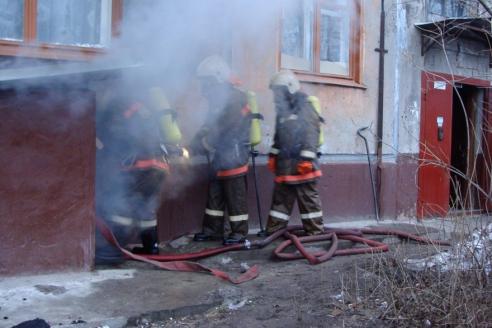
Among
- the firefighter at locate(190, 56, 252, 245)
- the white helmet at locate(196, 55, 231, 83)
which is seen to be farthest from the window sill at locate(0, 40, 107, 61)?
the firefighter at locate(190, 56, 252, 245)

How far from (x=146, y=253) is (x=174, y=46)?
6.47 feet

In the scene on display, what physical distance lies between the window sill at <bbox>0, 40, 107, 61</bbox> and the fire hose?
1.47m

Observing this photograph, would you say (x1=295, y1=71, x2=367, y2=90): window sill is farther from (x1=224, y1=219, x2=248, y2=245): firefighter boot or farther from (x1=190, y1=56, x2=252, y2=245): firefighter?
(x1=224, y1=219, x2=248, y2=245): firefighter boot

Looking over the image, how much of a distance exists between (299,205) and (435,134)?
3504mm

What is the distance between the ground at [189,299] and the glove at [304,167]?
118 cm

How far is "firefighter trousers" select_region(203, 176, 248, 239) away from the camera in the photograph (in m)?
6.13

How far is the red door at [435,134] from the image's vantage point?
8742mm

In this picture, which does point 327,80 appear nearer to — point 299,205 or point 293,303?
point 299,205

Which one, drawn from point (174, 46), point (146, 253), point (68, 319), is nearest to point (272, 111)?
point (174, 46)

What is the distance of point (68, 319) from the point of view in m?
3.95

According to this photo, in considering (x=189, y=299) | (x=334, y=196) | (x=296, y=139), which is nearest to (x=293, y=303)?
(x=189, y=299)

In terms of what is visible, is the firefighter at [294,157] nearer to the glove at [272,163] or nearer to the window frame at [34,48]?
the glove at [272,163]

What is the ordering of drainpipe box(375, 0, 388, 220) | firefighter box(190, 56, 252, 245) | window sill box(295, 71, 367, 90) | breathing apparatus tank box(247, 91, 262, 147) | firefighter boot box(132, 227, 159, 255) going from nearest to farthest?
firefighter boot box(132, 227, 159, 255) → firefighter box(190, 56, 252, 245) → breathing apparatus tank box(247, 91, 262, 147) → window sill box(295, 71, 367, 90) → drainpipe box(375, 0, 388, 220)

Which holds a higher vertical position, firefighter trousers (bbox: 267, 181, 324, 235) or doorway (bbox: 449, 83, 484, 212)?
doorway (bbox: 449, 83, 484, 212)
